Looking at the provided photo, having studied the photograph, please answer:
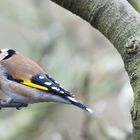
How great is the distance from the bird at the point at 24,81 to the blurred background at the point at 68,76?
99cm

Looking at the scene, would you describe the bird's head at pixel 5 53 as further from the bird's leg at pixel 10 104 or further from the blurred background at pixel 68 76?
the blurred background at pixel 68 76

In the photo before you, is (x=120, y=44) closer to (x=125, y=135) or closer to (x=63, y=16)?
(x=125, y=135)

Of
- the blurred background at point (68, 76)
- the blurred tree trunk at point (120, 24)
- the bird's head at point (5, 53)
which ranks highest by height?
the blurred tree trunk at point (120, 24)

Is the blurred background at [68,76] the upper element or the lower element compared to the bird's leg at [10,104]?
lower

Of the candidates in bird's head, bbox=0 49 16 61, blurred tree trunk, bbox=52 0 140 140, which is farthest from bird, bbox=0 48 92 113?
blurred tree trunk, bbox=52 0 140 140

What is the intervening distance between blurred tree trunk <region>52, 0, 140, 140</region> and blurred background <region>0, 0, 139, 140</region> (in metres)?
1.75

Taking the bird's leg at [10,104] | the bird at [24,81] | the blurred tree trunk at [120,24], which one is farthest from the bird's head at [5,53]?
the blurred tree trunk at [120,24]

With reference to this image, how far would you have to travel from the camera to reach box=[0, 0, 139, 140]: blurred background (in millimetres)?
3105

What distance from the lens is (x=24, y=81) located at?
205cm

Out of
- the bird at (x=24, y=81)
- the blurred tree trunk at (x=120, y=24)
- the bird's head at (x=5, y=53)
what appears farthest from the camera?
the bird's head at (x=5, y=53)

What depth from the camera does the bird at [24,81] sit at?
6.19 ft

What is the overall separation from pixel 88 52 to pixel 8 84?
1.62 metres

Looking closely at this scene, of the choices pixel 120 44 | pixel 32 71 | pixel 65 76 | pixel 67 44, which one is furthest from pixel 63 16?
pixel 120 44

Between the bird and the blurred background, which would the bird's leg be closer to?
the bird
